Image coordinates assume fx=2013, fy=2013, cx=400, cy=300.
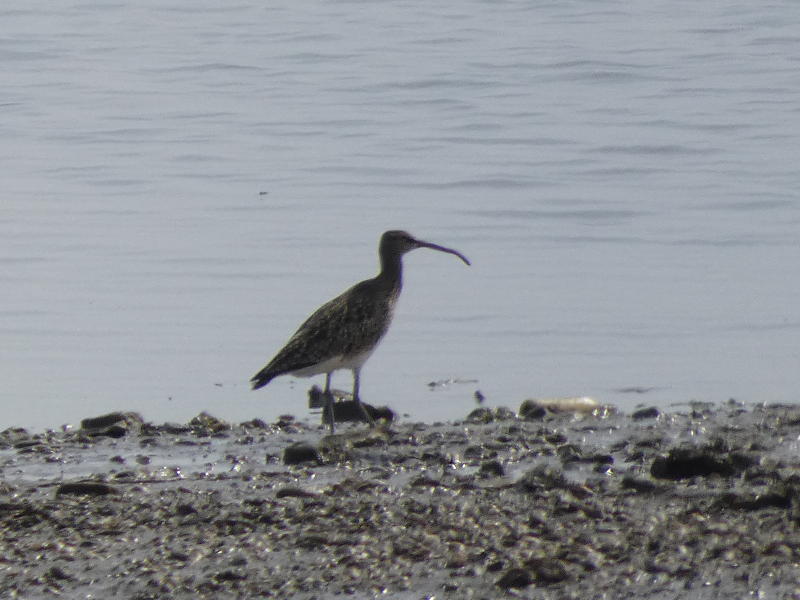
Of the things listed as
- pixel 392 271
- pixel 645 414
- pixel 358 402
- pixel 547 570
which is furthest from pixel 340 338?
pixel 547 570

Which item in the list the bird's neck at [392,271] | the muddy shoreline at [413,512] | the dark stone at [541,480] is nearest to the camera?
the muddy shoreline at [413,512]

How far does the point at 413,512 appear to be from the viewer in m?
7.63

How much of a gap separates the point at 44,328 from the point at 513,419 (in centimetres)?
425

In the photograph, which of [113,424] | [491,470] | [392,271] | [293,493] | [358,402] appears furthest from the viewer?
[392,271]

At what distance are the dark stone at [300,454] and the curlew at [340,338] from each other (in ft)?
3.37

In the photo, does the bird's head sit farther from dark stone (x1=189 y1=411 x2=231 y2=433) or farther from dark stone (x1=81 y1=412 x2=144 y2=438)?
dark stone (x1=81 y1=412 x2=144 y2=438)

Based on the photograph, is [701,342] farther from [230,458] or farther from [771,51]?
[771,51]

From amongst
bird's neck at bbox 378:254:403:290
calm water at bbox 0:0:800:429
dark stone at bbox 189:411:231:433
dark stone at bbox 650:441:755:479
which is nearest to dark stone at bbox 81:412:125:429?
dark stone at bbox 189:411:231:433

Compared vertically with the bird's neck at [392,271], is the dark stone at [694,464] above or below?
below

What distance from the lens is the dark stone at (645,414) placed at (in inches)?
395

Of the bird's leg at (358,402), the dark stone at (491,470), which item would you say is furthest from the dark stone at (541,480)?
the bird's leg at (358,402)

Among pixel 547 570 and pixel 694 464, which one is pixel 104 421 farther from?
pixel 547 570

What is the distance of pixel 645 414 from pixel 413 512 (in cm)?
272

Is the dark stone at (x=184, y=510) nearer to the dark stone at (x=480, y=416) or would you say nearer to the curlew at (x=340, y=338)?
the curlew at (x=340, y=338)
